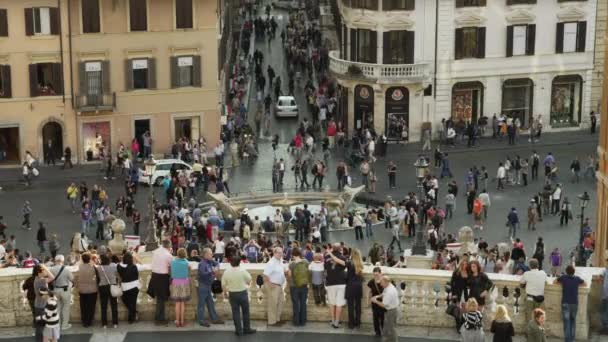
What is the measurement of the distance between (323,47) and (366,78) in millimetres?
18561

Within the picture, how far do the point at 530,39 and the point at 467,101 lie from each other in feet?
16.1

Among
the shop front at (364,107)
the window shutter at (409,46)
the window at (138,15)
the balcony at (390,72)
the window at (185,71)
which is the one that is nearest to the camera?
the window at (138,15)

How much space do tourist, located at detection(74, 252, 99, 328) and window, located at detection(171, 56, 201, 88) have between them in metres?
43.2

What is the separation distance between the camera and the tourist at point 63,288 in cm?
2367

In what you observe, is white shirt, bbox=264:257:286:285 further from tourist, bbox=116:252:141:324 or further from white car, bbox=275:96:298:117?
white car, bbox=275:96:298:117

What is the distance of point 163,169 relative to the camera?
61406 millimetres

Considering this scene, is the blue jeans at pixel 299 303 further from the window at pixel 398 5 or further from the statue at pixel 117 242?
the window at pixel 398 5

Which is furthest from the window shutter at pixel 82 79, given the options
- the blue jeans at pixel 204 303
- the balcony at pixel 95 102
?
the blue jeans at pixel 204 303

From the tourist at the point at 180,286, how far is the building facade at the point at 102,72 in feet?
140

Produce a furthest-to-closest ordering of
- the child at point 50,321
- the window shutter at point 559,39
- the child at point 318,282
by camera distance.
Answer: the window shutter at point 559,39
the child at point 318,282
the child at point 50,321

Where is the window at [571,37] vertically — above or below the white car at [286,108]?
above

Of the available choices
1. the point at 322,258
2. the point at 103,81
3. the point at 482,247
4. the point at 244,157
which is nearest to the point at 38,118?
the point at 103,81

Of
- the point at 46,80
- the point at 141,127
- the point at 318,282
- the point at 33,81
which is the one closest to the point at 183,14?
the point at 141,127

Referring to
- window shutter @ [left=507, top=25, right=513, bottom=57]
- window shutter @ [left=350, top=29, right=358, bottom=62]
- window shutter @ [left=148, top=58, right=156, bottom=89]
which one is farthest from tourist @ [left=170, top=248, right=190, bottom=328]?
window shutter @ [left=507, top=25, right=513, bottom=57]
